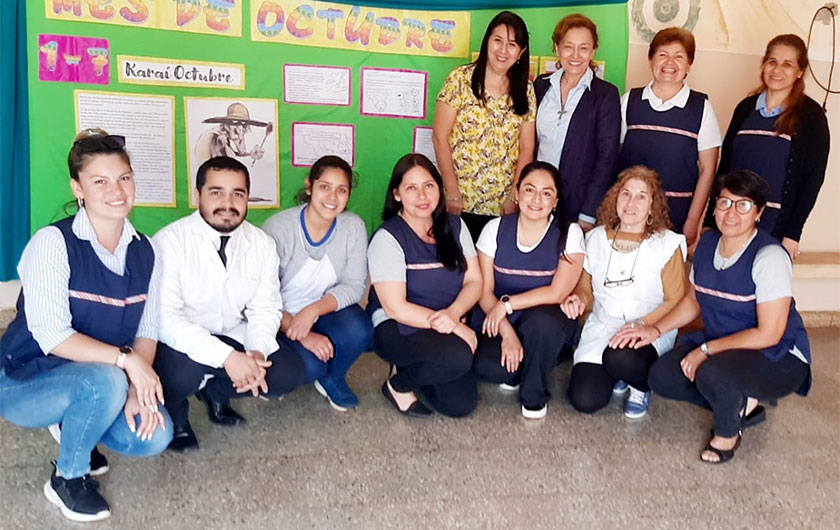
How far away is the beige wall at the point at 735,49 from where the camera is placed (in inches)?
136

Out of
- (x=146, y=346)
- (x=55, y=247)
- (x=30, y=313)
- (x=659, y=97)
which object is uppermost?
(x=659, y=97)

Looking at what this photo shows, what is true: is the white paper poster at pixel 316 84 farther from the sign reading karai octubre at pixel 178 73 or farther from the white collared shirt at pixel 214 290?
the white collared shirt at pixel 214 290

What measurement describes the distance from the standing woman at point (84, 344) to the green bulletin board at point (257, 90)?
1.00 metres

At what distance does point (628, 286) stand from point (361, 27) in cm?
160

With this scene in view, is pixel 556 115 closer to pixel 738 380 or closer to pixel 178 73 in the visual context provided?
pixel 738 380

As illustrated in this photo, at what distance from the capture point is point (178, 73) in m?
2.95

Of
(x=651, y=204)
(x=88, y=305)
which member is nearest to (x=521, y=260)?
(x=651, y=204)

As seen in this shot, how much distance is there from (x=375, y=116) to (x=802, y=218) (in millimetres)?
1873

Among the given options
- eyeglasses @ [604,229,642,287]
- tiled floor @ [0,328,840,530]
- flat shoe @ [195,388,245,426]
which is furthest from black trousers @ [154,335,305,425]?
eyeglasses @ [604,229,642,287]

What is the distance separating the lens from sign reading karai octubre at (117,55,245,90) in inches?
114

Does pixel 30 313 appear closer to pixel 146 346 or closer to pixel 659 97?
pixel 146 346

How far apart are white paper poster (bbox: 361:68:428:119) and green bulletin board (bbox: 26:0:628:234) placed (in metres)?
0.03

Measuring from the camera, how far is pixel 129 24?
285 cm

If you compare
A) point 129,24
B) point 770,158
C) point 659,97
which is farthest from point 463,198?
point 129,24
